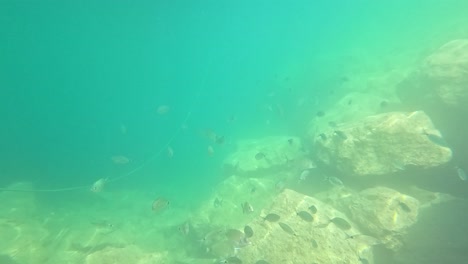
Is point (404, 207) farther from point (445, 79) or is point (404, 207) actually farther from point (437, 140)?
point (445, 79)

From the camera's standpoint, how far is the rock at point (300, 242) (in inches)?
284

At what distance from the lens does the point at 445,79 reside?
11.5 metres

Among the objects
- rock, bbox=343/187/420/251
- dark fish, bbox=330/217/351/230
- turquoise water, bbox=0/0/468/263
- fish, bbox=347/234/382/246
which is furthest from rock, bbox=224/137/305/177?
fish, bbox=347/234/382/246

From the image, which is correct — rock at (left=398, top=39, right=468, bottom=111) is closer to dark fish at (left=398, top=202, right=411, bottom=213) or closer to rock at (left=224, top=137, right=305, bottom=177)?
dark fish at (left=398, top=202, right=411, bottom=213)

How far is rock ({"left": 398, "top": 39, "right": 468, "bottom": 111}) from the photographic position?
1094cm

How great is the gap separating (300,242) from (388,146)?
4.35m

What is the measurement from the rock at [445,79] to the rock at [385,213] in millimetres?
5001

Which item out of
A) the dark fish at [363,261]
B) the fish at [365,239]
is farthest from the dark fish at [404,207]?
the dark fish at [363,261]

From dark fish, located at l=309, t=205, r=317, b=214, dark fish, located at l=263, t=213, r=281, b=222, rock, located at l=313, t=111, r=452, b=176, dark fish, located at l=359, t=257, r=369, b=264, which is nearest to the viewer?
dark fish, located at l=359, t=257, r=369, b=264

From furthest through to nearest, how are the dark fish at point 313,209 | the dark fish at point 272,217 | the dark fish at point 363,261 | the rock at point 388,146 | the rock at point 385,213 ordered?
1. the rock at point 388,146
2. the dark fish at point 313,209
3. the rock at point 385,213
4. the dark fish at point 272,217
5. the dark fish at point 363,261

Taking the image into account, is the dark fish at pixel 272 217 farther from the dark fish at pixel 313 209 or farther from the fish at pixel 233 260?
the fish at pixel 233 260

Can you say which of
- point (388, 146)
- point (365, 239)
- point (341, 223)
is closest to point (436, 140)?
point (388, 146)

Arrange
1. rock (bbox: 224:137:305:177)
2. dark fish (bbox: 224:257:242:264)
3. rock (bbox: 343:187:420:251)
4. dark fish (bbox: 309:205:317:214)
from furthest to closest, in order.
Answer: rock (bbox: 224:137:305:177), dark fish (bbox: 309:205:317:214), rock (bbox: 343:187:420:251), dark fish (bbox: 224:257:242:264)

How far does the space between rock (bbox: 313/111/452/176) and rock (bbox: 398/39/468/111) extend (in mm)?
2146
